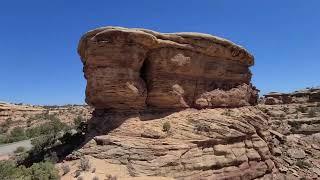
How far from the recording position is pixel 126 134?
16125 millimetres

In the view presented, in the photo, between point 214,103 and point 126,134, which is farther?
point 214,103

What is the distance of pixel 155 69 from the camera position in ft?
57.2

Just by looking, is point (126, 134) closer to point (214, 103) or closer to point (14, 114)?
point (214, 103)

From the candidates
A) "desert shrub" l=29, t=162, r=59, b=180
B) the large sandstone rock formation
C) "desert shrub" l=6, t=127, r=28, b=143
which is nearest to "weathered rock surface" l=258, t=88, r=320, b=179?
the large sandstone rock formation

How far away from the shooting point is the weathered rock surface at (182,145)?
15008mm

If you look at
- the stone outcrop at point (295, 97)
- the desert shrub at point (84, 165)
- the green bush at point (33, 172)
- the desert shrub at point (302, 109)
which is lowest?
the green bush at point (33, 172)

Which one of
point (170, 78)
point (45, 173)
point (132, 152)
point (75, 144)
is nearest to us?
point (45, 173)

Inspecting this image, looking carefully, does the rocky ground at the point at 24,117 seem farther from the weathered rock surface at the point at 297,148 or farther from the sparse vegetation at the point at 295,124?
the weathered rock surface at the point at 297,148

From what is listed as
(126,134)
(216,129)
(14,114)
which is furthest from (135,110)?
(14,114)

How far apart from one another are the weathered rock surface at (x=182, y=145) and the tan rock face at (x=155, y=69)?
0.69 metres

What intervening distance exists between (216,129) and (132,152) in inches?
165

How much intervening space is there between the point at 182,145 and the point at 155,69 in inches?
145

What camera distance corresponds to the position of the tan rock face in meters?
16.5

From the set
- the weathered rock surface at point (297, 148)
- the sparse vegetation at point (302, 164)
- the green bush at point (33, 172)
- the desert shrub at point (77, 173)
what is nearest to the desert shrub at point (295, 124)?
the weathered rock surface at point (297, 148)
